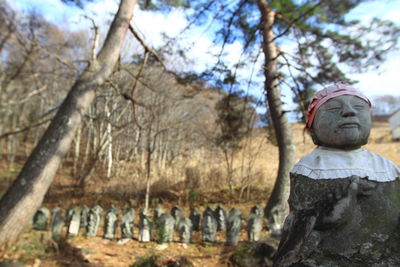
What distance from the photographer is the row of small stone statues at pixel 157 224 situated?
16.2 ft

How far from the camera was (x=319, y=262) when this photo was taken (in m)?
1.38

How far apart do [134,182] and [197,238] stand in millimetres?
4853

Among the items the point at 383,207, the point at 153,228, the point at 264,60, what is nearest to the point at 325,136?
the point at 383,207

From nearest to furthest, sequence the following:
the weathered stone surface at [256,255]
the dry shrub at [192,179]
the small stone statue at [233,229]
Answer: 1. the weathered stone surface at [256,255]
2. the small stone statue at [233,229]
3. the dry shrub at [192,179]

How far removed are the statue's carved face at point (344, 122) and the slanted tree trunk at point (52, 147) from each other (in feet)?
13.8

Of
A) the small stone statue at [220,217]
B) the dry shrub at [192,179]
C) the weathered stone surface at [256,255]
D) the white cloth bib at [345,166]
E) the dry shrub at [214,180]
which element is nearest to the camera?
the white cloth bib at [345,166]

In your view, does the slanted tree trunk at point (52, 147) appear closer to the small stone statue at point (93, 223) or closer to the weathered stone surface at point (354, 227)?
the small stone statue at point (93, 223)

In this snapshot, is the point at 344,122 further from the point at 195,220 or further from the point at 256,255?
the point at 195,220

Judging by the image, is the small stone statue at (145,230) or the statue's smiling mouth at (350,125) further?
the small stone statue at (145,230)

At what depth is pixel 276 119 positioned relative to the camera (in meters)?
6.41

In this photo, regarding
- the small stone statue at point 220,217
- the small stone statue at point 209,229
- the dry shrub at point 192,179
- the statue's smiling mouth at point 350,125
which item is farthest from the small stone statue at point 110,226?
the statue's smiling mouth at point 350,125

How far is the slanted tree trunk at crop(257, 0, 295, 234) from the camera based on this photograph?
6086mm

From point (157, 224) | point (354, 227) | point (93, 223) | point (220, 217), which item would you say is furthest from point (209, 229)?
point (354, 227)

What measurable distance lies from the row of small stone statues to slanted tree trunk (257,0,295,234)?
2.40ft
